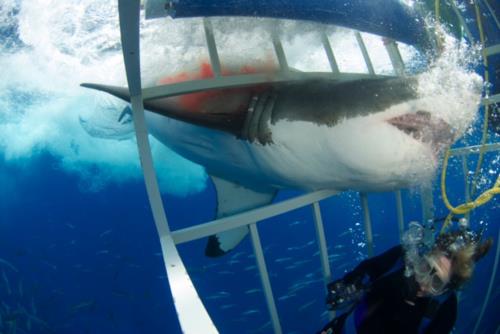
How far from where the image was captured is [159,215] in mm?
1863

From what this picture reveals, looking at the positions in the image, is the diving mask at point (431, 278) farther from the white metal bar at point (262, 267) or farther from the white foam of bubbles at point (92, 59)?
the white metal bar at point (262, 267)

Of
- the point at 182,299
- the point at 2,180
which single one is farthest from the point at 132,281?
the point at 182,299

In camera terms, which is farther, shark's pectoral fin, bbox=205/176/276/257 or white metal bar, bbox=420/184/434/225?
shark's pectoral fin, bbox=205/176/276/257

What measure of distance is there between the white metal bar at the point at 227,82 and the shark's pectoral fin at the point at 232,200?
5.07 ft

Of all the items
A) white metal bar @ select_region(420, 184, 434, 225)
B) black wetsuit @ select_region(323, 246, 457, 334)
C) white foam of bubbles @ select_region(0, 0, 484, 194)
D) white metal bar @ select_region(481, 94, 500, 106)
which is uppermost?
white foam of bubbles @ select_region(0, 0, 484, 194)

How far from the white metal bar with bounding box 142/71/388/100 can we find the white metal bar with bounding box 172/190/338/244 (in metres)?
0.89

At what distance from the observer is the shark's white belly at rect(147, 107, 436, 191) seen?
2.08 meters

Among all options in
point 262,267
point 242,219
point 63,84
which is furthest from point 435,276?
point 63,84

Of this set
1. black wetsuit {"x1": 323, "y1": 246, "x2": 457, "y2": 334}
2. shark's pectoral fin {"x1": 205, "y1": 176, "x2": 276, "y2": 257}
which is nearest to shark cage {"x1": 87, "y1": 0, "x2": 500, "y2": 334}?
black wetsuit {"x1": 323, "y1": 246, "x2": 457, "y2": 334}

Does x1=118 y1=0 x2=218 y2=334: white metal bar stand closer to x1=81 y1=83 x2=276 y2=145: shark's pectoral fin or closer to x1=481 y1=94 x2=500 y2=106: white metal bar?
x1=81 y1=83 x2=276 y2=145: shark's pectoral fin

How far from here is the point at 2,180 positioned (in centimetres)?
2186

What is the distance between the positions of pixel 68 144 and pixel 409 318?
64.0ft

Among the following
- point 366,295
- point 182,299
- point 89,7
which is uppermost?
point 89,7

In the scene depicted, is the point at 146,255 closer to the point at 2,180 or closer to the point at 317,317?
the point at 2,180
